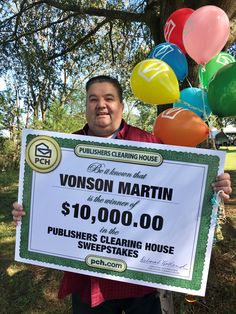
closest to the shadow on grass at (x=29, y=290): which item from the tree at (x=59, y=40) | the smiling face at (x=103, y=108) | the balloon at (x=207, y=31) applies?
the smiling face at (x=103, y=108)

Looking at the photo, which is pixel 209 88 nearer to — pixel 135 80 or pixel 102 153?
pixel 135 80

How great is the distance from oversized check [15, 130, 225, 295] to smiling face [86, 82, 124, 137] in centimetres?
14

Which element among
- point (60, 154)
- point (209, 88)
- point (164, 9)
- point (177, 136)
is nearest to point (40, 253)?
point (60, 154)

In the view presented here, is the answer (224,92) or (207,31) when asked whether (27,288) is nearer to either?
(224,92)

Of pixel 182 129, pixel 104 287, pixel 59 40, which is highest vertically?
pixel 59 40

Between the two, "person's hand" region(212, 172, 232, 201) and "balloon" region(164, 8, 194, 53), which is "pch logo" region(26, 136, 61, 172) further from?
"balloon" region(164, 8, 194, 53)

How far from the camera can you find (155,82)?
2330 millimetres

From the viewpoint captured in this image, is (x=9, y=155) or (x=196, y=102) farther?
(x=9, y=155)

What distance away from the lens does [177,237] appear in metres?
1.80

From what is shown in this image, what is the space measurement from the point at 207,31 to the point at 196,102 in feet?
1.54

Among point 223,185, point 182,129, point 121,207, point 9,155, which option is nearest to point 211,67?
point 182,129

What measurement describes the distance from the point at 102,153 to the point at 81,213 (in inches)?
13.2

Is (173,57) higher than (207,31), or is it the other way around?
(207,31)

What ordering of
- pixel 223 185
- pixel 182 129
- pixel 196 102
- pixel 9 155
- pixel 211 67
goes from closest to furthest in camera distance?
pixel 223 185 < pixel 182 129 < pixel 196 102 < pixel 211 67 < pixel 9 155
